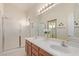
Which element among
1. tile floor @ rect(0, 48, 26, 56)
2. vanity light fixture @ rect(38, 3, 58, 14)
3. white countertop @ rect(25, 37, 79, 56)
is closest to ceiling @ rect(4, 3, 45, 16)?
vanity light fixture @ rect(38, 3, 58, 14)

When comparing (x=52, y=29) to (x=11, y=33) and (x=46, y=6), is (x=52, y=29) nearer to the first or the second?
(x=46, y=6)

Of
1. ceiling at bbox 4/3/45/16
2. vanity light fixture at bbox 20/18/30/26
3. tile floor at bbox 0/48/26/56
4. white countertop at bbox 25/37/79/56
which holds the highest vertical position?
ceiling at bbox 4/3/45/16

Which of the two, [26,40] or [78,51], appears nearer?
[78,51]

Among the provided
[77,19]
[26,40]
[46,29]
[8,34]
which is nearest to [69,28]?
[77,19]

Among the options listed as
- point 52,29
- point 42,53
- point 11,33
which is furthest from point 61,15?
point 11,33

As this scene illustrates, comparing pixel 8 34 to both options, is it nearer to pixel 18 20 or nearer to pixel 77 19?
pixel 18 20

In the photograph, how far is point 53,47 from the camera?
72.0 inches

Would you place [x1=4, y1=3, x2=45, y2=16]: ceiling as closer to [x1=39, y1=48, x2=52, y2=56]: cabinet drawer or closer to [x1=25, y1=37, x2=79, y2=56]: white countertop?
[x1=25, y1=37, x2=79, y2=56]: white countertop

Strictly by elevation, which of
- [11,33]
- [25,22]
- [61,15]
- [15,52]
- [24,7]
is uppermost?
[24,7]

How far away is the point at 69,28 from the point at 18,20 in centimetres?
83

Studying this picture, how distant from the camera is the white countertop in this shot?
1670 mm

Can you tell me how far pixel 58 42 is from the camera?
192cm

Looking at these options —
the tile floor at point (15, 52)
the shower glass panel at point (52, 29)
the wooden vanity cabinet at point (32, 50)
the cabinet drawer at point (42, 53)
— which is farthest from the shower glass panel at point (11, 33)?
the shower glass panel at point (52, 29)

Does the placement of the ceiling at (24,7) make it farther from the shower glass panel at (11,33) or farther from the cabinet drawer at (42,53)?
the cabinet drawer at (42,53)
